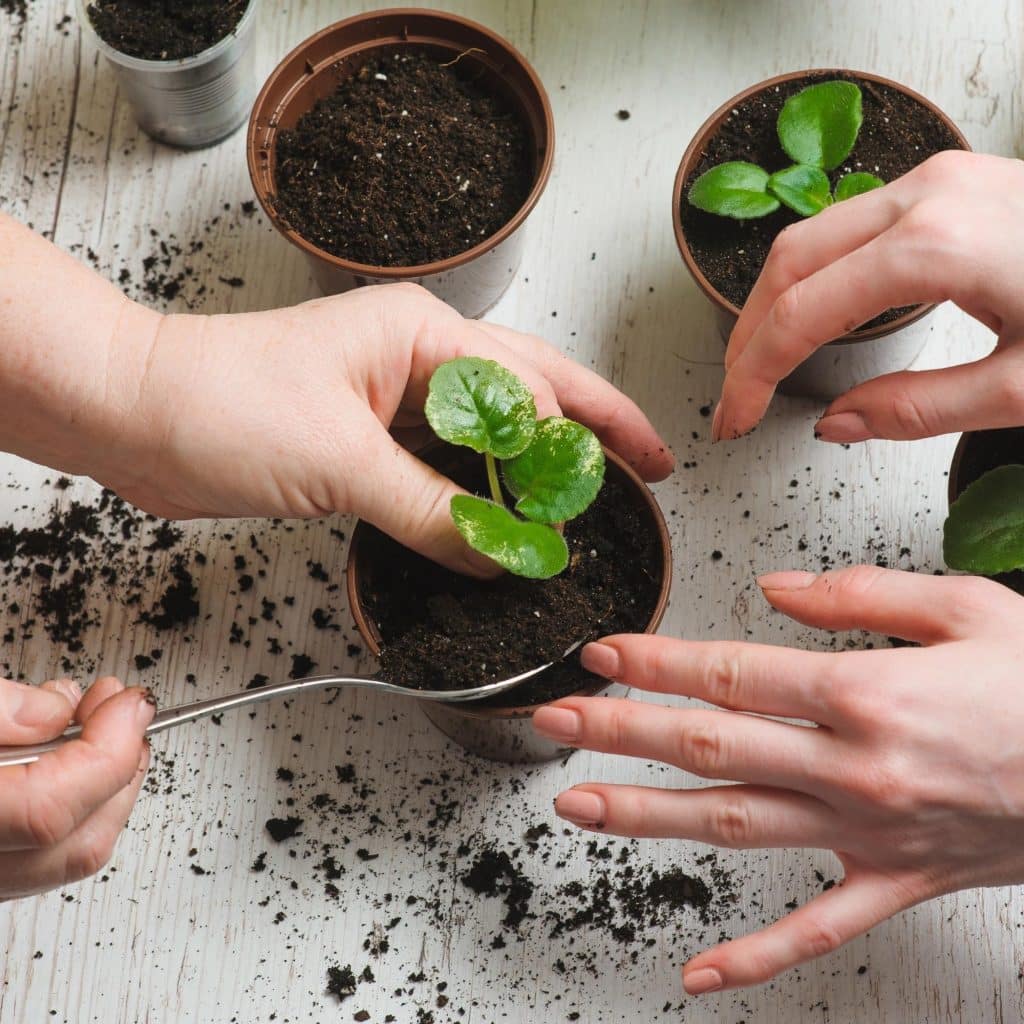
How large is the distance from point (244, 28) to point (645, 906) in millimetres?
1206

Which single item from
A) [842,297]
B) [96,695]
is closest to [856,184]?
[842,297]

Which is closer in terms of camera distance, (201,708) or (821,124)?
(201,708)

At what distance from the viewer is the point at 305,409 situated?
3.51 feet

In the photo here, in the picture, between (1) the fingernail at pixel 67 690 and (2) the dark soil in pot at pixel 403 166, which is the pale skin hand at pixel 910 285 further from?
(1) the fingernail at pixel 67 690

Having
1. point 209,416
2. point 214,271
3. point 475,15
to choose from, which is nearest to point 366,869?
point 209,416

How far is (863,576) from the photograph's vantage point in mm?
1119

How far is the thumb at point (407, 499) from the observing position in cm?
108

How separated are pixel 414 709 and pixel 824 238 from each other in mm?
714

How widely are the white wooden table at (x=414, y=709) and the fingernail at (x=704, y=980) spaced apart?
237 mm

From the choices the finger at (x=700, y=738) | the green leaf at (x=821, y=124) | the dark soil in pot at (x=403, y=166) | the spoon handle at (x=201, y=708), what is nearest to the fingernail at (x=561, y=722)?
the finger at (x=700, y=738)

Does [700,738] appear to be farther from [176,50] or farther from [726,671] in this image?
[176,50]

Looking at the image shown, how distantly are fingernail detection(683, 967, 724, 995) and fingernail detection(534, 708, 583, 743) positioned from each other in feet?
0.80

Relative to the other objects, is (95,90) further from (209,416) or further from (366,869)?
(366,869)

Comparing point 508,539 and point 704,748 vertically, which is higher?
point 508,539
